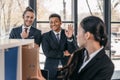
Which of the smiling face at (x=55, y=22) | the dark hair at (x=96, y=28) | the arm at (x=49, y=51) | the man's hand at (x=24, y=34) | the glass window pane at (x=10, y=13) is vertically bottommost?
the arm at (x=49, y=51)

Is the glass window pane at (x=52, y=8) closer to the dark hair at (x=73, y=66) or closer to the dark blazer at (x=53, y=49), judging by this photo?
the dark blazer at (x=53, y=49)

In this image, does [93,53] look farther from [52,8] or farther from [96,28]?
[52,8]

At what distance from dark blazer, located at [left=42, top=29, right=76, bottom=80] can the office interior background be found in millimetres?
949

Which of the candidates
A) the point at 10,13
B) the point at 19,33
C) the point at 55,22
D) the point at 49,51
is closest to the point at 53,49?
the point at 49,51

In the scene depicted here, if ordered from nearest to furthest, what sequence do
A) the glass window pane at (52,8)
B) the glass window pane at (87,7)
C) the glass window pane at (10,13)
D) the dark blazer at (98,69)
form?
the dark blazer at (98,69) → the glass window pane at (10,13) → the glass window pane at (52,8) → the glass window pane at (87,7)

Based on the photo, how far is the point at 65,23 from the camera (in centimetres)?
484

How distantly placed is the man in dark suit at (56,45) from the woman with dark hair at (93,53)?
1.82 meters

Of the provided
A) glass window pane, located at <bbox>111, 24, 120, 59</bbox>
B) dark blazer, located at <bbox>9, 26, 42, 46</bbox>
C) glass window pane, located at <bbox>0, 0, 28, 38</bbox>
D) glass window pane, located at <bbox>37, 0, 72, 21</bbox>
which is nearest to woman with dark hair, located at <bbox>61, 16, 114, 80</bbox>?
dark blazer, located at <bbox>9, 26, 42, 46</bbox>

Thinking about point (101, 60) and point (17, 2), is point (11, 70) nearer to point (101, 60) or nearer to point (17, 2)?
point (101, 60)

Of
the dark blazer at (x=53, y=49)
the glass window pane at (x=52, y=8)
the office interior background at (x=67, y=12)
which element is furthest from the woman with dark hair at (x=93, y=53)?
the glass window pane at (x=52, y=8)

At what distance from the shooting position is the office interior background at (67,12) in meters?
4.48

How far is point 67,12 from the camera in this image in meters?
4.88

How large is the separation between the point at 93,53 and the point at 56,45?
6.37 feet

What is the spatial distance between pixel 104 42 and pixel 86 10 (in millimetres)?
3533
